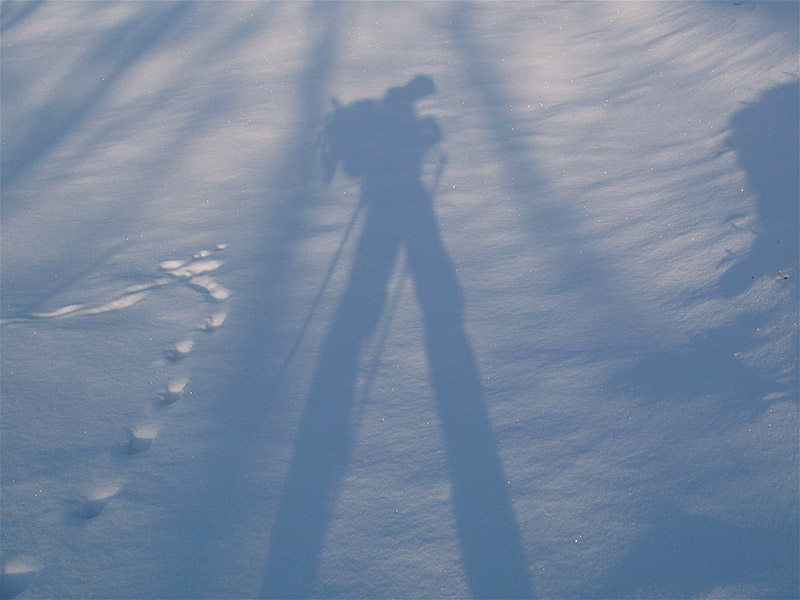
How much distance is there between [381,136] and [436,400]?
3.00m

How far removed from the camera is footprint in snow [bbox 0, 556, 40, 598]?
2061mm

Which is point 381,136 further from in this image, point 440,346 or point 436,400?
point 436,400

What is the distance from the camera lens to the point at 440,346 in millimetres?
2898

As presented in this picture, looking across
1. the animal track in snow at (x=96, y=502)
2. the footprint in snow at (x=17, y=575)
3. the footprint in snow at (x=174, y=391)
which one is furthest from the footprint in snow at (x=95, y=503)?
the footprint in snow at (x=174, y=391)

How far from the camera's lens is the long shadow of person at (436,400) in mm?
A: 2039

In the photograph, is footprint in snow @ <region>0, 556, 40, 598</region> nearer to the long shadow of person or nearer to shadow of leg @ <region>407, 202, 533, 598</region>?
the long shadow of person

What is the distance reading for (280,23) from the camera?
23.1 feet

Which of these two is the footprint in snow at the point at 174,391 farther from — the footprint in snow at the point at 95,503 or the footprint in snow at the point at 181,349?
the footprint in snow at the point at 95,503

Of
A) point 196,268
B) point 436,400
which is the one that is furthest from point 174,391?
point 436,400

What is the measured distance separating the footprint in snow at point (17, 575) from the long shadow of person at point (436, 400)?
0.94 m

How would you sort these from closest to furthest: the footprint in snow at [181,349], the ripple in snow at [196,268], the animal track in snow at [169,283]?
the footprint in snow at [181,349], the animal track in snow at [169,283], the ripple in snow at [196,268]

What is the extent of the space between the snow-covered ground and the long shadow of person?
13 millimetres

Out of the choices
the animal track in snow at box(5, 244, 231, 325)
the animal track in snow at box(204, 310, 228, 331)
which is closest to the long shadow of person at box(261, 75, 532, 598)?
the animal track in snow at box(204, 310, 228, 331)

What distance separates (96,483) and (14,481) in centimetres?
39
